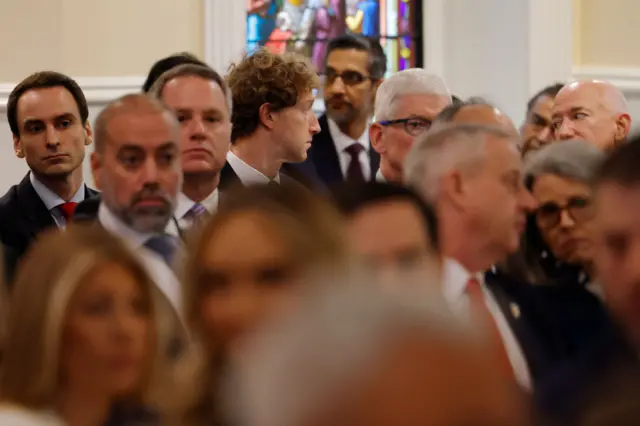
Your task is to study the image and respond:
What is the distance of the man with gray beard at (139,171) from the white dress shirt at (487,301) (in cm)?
68

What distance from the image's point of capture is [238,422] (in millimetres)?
1222

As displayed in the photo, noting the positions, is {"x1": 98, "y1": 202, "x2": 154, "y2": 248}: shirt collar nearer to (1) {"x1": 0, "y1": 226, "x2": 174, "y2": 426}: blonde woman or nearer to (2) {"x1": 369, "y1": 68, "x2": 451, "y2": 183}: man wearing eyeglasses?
(1) {"x1": 0, "y1": 226, "x2": 174, "y2": 426}: blonde woman

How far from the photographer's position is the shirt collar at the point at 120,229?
10.2 ft

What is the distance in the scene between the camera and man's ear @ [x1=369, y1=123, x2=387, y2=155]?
4367 mm

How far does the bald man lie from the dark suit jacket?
2.00 metres

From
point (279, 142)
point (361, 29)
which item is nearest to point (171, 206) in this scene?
point (279, 142)

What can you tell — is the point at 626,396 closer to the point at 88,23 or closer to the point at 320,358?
the point at 320,358

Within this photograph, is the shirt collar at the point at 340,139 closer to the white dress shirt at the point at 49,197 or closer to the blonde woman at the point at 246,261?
the white dress shirt at the point at 49,197

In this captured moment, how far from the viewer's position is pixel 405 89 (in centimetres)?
443

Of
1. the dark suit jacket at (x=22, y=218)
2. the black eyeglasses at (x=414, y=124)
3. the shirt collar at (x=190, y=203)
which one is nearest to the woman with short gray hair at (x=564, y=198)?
the black eyeglasses at (x=414, y=124)

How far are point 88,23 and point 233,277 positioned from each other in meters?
5.14

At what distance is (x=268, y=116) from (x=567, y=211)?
133cm

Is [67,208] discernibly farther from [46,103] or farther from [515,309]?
[515,309]

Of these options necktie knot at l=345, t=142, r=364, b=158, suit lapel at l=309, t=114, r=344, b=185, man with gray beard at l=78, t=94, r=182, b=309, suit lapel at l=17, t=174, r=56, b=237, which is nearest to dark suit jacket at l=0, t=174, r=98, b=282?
suit lapel at l=17, t=174, r=56, b=237
